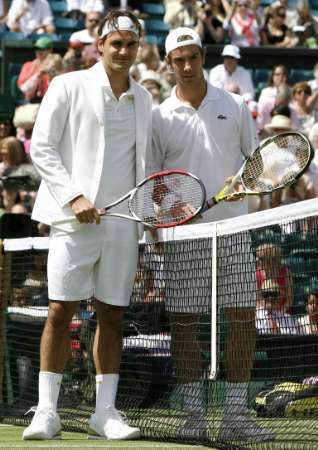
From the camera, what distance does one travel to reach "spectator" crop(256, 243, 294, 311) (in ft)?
21.3

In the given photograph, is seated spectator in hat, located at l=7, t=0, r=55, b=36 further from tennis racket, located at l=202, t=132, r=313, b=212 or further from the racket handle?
the racket handle

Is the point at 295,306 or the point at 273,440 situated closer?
the point at 273,440

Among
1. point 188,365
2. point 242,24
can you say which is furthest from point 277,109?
point 188,365

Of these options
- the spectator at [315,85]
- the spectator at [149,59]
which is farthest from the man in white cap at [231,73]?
the spectator at [315,85]

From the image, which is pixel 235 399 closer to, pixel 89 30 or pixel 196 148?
pixel 196 148

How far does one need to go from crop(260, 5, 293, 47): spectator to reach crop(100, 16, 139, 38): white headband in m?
13.1

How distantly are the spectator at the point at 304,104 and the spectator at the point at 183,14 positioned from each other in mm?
2830

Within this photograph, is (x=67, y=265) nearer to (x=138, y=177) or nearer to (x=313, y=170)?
(x=138, y=177)

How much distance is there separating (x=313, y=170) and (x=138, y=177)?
7.51 m

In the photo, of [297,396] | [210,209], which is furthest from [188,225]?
[297,396]

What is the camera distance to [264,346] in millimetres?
7191

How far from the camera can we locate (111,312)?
662 centimetres

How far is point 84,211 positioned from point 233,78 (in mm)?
10671

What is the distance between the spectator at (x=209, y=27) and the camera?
60.5 feet
